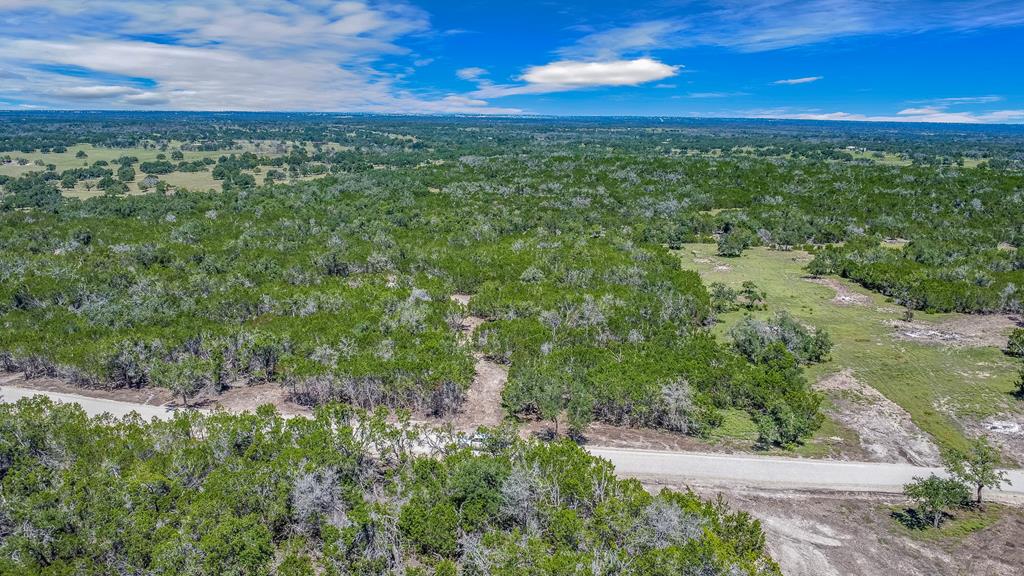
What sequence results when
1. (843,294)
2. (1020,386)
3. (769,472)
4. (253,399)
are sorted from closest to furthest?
(769,472), (253,399), (1020,386), (843,294)

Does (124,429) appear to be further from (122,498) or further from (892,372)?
(892,372)

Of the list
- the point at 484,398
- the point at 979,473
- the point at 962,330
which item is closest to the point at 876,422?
the point at 979,473

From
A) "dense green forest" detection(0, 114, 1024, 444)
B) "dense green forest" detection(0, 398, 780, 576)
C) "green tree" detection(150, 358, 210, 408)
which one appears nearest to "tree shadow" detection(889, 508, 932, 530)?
"dense green forest" detection(0, 114, 1024, 444)

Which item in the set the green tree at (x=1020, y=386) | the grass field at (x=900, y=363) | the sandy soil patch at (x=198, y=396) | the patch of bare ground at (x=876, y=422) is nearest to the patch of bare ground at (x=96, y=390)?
the sandy soil patch at (x=198, y=396)

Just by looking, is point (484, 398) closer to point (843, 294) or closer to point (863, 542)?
point (863, 542)

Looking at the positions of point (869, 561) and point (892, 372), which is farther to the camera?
point (892, 372)

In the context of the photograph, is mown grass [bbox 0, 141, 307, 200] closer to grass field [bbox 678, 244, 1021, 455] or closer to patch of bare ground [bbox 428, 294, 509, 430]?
patch of bare ground [bbox 428, 294, 509, 430]

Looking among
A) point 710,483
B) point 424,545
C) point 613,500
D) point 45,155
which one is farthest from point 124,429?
point 45,155

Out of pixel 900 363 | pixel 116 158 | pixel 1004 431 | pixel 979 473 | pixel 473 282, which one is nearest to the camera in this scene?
pixel 979 473
